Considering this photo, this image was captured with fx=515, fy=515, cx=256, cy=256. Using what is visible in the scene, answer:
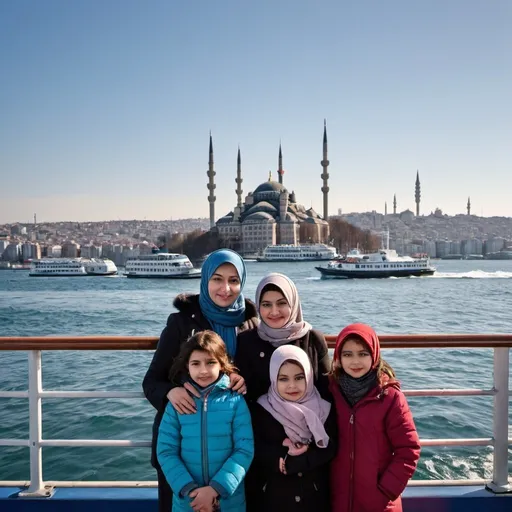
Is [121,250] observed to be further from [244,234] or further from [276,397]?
[276,397]

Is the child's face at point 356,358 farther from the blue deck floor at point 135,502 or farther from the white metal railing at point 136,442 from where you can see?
the blue deck floor at point 135,502

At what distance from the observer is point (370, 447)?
1300mm

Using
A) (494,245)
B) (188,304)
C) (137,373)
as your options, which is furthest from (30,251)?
(188,304)

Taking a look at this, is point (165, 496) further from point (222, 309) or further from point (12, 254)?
point (12, 254)

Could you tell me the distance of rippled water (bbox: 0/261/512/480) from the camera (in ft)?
12.7

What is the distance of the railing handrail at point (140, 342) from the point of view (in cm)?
153

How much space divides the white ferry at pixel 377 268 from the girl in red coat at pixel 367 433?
30.4 meters

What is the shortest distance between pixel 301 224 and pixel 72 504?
61.8 meters

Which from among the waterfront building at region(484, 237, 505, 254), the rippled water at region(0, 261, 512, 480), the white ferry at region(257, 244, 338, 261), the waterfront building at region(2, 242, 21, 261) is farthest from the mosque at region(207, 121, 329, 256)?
the rippled water at region(0, 261, 512, 480)

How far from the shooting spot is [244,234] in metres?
60.6

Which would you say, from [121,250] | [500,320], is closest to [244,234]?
[121,250]

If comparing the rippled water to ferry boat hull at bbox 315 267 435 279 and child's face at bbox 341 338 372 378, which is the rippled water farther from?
ferry boat hull at bbox 315 267 435 279

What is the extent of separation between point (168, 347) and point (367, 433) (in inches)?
22.2

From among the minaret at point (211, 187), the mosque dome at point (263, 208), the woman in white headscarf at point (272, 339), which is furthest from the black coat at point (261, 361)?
the mosque dome at point (263, 208)
